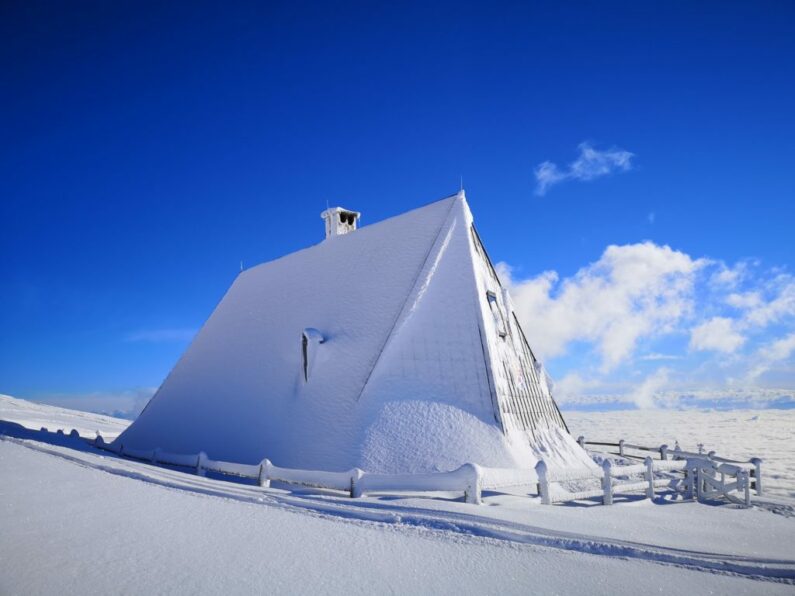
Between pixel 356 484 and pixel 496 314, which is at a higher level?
pixel 496 314

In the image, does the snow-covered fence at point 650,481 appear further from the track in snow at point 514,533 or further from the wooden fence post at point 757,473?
the track in snow at point 514,533

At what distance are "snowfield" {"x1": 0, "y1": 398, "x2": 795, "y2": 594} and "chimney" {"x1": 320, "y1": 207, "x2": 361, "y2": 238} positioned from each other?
54.0 feet

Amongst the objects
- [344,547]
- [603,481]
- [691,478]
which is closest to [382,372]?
[603,481]

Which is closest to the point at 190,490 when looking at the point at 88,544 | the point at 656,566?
the point at 88,544

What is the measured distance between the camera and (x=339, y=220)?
76.6 feet

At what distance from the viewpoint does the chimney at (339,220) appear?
2328 cm

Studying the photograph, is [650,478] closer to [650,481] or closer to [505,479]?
[650,481]

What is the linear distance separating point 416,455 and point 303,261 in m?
11.2

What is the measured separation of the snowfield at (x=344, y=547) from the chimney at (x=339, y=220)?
1645cm

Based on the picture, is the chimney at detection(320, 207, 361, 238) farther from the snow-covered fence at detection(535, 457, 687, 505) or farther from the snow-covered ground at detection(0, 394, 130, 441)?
the snow-covered ground at detection(0, 394, 130, 441)

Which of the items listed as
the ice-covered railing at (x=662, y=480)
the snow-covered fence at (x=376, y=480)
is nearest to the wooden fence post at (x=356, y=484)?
the snow-covered fence at (x=376, y=480)

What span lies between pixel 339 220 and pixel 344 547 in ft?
64.1

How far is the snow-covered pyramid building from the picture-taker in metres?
12.8

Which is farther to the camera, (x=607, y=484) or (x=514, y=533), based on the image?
(x=607, y=484)
